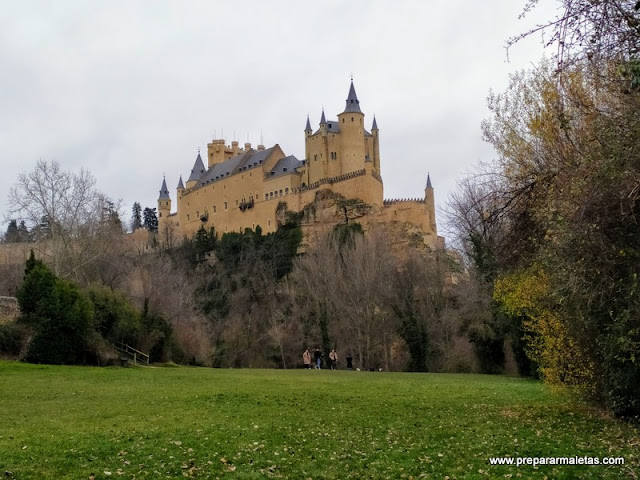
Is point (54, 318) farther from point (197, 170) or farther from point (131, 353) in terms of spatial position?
point (197, 170)

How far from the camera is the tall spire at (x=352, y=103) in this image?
72438mm

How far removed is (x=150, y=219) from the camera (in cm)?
10919

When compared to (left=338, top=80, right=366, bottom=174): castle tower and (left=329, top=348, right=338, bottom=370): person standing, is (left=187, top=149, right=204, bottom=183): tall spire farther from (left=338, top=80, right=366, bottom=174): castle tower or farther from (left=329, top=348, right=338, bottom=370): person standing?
(left=329, top=348, right=338, bottom=370): person standing

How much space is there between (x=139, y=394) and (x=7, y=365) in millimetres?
9589

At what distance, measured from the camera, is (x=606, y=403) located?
35.8ft

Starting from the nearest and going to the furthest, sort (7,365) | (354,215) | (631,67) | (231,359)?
1. (631,67)
2. (7,365)
3. (231,359)
4. (354,215)

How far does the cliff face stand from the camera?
68938mm

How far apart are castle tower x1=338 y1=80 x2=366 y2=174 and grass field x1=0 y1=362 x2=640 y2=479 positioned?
191ft

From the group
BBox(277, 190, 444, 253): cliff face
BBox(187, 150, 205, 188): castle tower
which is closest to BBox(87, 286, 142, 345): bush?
BBox(277, 190, 444, 253): cliff face

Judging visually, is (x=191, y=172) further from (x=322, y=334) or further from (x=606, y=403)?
(x=606, y=403)

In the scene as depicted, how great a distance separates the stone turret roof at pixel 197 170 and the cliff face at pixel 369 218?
2736 centimetres

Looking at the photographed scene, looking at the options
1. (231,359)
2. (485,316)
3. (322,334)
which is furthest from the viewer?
(231,359)

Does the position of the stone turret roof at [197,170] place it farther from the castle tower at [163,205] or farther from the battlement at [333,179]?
the battlement at [333,179]

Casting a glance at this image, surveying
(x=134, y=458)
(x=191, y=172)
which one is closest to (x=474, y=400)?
(x=134, y=458)
